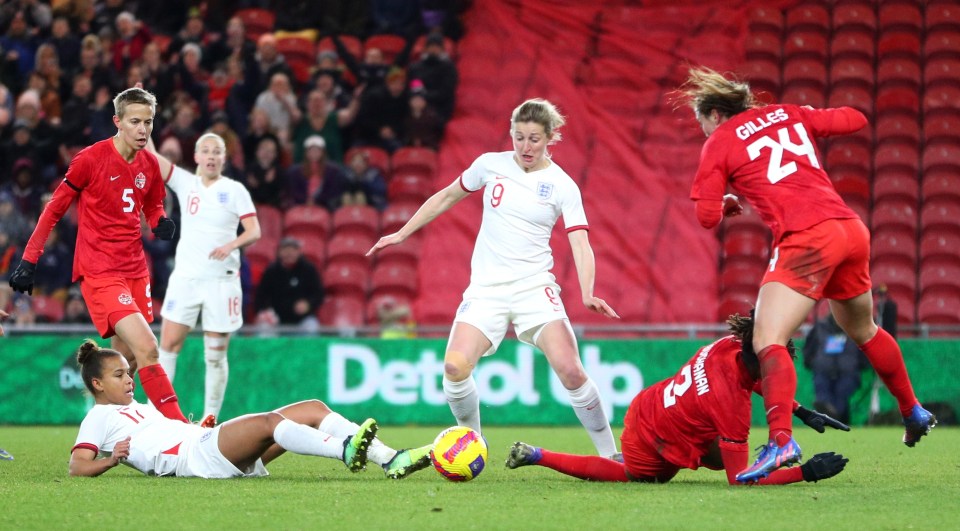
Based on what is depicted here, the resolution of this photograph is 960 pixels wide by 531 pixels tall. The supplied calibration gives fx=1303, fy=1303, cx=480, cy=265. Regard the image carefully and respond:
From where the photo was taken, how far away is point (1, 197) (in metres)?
15.3

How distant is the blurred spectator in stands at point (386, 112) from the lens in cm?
1631

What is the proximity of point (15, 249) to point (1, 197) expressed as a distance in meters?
0.94

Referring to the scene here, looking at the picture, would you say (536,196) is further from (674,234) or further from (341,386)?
(674,234)

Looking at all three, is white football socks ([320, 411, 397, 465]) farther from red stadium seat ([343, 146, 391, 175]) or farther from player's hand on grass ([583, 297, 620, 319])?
red stadium seat ([343, 146, 391, 175])

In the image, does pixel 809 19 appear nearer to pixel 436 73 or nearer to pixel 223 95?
pixel 436 73

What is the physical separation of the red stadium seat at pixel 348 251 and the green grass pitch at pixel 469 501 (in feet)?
24.8

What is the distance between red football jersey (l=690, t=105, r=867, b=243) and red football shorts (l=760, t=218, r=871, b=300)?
5 centimetres

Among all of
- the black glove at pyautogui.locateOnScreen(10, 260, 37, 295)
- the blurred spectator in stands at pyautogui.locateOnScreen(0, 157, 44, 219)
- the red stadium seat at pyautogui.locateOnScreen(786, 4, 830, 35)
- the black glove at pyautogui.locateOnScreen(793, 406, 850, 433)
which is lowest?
the black glove at pyautogui.locateOnScreen(793, 406, 850, 433)

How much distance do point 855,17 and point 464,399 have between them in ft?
38.4

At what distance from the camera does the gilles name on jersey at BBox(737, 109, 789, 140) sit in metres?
6.43

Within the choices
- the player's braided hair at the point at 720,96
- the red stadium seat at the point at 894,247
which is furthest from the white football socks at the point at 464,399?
the red stadium seat at the point at 894,247

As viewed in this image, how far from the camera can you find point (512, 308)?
295 inches

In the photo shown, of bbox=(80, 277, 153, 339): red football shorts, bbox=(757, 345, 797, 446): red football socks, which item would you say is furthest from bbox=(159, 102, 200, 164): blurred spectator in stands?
bbox=(757, 345, 797, 446): red football socks

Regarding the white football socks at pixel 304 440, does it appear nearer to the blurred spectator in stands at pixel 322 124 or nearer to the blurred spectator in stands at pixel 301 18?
the blurred spectator in stands at pixel 322 124
